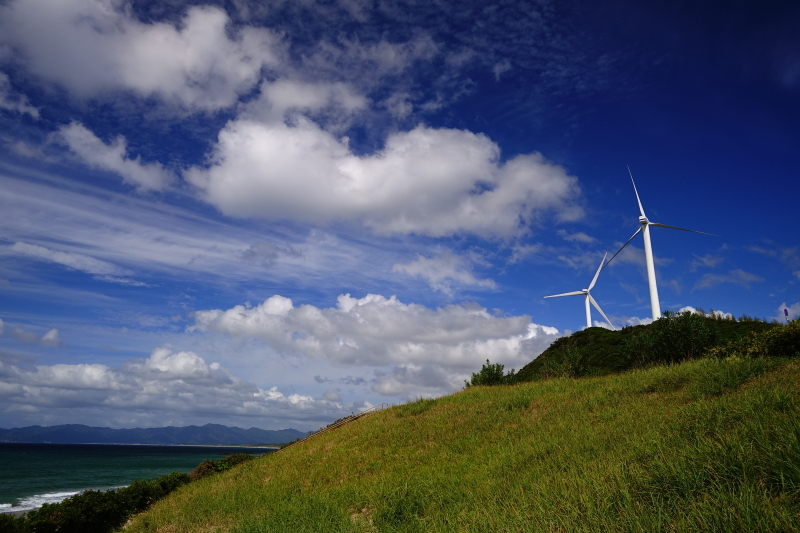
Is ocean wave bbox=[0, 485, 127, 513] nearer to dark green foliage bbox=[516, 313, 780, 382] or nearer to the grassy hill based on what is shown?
the grassy hill

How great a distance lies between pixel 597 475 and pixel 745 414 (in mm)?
4088

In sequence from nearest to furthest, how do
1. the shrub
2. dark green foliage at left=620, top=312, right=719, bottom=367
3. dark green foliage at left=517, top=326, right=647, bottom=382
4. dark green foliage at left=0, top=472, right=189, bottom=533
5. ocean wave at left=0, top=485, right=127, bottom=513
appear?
dark green foliage at left=0, top=472, right=189, bottom=533 → the shrub → dark green foliage at left=620, top=312, right=719, bottom=367 → ocean wave at left=0, top=485, right=127, bottom=513 → dark green foliage at left=517, top=326, right=647, bottom=382

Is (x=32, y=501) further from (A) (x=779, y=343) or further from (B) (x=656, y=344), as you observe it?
(A) (x=779, y=343)

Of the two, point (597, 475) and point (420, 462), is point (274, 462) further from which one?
point (597, 475)

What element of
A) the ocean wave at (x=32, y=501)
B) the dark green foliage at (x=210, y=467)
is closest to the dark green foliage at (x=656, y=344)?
the dark green foliage at (x=210, y=467)

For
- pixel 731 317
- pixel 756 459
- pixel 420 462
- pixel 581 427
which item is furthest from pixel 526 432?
pixel 731 317

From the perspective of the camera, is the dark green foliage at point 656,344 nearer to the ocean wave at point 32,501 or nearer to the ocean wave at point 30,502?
the ocean wave at point 30,502

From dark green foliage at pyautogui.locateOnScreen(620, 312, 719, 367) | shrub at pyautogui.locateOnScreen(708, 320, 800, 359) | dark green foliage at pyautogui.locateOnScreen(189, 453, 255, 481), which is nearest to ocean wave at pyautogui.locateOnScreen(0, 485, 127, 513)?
dark green foliage at pyautogui.locateOnScreen(189, 453, 255, 481)

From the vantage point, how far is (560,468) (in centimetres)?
1073

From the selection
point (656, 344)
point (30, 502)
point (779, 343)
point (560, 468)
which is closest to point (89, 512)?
point (560, 468)

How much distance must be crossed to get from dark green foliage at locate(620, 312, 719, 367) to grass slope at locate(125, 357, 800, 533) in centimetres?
1515

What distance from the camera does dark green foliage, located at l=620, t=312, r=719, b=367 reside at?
34.8m

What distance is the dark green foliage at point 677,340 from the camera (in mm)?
34781

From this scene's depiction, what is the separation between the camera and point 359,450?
71.4 ft
